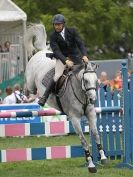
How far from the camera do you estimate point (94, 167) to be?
11.3m

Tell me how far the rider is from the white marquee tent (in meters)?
11.4

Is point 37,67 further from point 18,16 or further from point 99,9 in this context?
point 99,9

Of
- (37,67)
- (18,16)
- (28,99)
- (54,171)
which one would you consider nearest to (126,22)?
(18,16)

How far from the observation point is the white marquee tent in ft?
77.8

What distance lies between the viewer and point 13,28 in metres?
24.5

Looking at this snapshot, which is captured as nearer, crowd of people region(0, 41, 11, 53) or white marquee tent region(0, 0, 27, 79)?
white marquee tent region(0, 0, 27, 79)

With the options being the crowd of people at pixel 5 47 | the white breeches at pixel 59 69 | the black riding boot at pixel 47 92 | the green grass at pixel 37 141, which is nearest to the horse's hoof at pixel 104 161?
the black riding boot at pixel 47 92

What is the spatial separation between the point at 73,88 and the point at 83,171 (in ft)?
4.36

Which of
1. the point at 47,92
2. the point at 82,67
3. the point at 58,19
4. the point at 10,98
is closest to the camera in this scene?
the point at 82,67

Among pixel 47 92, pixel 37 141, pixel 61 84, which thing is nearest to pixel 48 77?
pixel 47 92

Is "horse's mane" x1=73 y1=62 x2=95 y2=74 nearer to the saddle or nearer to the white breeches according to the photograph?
the saddle

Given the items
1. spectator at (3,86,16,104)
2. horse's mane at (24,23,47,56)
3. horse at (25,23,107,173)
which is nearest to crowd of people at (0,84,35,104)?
spectator at (3,86,16,104)

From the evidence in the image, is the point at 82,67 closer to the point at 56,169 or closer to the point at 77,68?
the point at 77,68

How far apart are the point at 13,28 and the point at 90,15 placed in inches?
231
